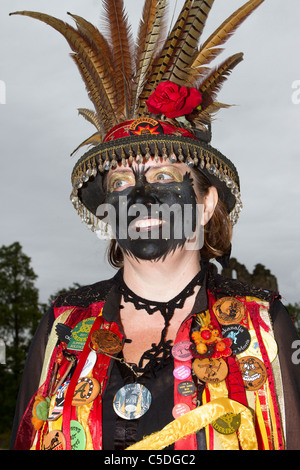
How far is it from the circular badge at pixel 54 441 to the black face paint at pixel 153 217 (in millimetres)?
1170

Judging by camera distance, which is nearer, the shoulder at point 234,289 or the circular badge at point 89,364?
the circular badge at point 89,364

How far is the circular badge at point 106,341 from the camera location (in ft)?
9.95

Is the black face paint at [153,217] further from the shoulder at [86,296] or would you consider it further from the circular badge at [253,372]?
the circular badge at [253,372]

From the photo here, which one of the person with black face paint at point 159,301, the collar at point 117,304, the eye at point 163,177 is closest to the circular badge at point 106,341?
Result: the person with black face paint at point 159,301

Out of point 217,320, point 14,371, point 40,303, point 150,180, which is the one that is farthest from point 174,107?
point 40,303

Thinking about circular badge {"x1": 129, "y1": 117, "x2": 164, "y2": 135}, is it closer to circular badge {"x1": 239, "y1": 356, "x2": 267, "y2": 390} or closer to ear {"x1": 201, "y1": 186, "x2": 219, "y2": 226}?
ear {"x1": 201, "y1": 186, "x2": 219, "y2": 226}

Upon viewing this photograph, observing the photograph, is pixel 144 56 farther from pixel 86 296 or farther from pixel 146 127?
pixel 86 296

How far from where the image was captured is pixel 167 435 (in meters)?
2.57

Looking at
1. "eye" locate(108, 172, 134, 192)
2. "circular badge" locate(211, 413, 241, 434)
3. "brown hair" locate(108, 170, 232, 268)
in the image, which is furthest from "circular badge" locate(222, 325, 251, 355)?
"eye" locate(108, 172, 134, 192)

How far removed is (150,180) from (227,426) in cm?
160

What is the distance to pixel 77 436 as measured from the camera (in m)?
2.76

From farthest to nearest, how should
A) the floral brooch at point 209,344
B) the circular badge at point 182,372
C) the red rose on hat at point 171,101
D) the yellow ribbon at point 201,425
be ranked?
the red rose on hat at point 171,101 → the floral brooch at point 209,344 → the circular badge at point 182,372 → the yellow ribbon at point 201,425

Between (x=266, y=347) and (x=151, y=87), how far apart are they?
2.02m
